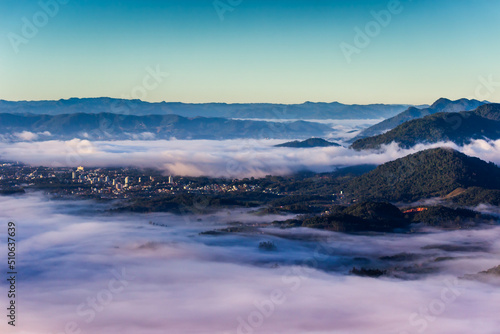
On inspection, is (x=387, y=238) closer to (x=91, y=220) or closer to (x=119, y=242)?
(x=119, y=242)

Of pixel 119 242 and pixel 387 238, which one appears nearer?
pixel 119 242

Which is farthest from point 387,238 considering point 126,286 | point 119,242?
point 126,286

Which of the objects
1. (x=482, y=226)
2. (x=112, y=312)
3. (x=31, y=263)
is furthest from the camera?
(x=482, y=226)

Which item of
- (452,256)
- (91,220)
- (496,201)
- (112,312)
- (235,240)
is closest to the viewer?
(112,312)

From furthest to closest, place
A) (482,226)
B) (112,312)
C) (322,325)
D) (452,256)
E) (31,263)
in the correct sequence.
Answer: (482,226) → (452,256) → (31,263) → (112,312) → (322,325)

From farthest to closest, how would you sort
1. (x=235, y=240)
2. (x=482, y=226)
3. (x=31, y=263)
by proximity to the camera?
1. (x=482, y=226)
2. (x=235, y=240)
3. (x=31, y=263)

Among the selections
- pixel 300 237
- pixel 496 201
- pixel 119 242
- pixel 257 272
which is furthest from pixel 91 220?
pixel 496 201

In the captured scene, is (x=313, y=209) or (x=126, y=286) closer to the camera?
(x=126, y=286)

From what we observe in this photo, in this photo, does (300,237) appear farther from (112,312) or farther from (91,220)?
(112,312)
